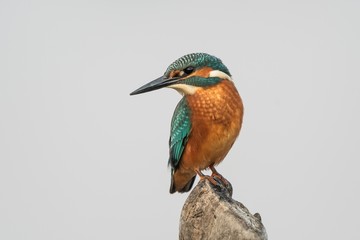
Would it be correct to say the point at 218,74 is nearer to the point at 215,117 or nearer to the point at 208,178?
the point at 215,117

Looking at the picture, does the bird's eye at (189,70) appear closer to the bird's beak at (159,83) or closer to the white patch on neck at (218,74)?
the bird's beak at (159,83)

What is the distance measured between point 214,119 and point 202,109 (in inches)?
6.5

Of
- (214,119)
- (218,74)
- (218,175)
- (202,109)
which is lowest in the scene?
(218,175)

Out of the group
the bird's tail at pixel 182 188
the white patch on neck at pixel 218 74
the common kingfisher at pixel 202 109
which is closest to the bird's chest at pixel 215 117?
the common kingfisher at pixel 202 109

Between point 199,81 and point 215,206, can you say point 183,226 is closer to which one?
point 215,206

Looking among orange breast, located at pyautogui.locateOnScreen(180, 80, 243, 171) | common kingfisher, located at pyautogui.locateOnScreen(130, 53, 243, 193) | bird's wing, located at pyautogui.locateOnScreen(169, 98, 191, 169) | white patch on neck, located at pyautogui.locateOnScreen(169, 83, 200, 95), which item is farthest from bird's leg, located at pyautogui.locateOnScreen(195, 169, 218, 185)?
white patch on neck, located at pyautogui.locateOnScreen(169, 83, 200, 95)

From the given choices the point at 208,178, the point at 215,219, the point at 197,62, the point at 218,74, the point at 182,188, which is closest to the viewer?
the point at 215,219

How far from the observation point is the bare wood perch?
14.9 feet

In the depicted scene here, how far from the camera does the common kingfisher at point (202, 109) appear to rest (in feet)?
21.6

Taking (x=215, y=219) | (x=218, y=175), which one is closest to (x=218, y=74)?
(x=218, y=175)

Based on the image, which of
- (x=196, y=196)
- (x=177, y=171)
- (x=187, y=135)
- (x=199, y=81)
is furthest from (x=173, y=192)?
(x=196, y=196)

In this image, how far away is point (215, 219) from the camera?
4711 mm

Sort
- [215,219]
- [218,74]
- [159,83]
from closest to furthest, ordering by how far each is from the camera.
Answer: [215,219]
[159,83]
[218,74]

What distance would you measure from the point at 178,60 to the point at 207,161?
114 cm
